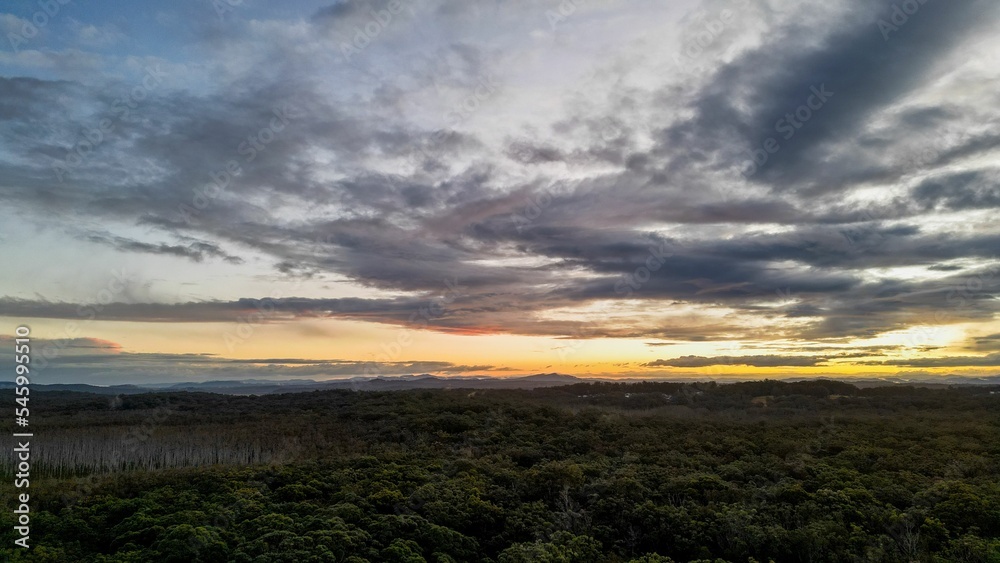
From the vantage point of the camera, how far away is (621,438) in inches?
1040

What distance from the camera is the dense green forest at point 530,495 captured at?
1132cm

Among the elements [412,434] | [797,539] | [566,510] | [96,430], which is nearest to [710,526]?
[797,539]

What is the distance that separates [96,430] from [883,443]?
144 ft

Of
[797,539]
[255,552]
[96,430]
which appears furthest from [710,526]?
[96,430]

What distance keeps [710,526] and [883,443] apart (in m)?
16.9

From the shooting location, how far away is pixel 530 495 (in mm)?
16062

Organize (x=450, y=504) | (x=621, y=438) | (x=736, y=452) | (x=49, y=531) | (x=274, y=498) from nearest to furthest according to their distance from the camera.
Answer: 1. (x=49, y=531)
2. (x=450, y=504)
3. (x=274, y=498)
4. (x=736, y=452)
5. (x=621, y=438)

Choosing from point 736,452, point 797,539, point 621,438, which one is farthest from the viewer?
point 621,438

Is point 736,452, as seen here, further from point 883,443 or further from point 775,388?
point 775,388

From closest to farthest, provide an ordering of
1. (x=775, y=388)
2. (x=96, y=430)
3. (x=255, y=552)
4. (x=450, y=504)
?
(x=255, y=552) → (x=450, y=504) → (x=96, y=430) → (x=775, y=388)

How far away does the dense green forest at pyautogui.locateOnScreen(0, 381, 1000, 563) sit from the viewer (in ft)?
37.1

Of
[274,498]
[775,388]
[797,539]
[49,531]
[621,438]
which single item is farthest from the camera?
[775,388]

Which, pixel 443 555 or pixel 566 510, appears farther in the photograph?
pixel 566 510

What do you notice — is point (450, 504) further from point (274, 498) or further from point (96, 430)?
point (96, 430)
